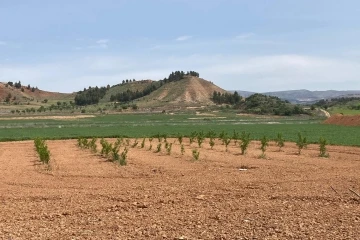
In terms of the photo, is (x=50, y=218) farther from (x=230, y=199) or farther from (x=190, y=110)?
(x=190, y=110)

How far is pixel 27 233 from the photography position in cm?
807

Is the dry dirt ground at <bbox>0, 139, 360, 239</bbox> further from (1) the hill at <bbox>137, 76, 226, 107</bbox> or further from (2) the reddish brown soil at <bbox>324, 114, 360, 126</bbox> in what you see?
(1) the hill at <bbox>137, 76, 226, 107</bbox>

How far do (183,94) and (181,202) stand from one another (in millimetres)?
124881

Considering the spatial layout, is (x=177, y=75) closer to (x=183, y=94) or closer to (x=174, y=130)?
(x=183, y=94)

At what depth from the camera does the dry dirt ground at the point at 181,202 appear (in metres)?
7.98

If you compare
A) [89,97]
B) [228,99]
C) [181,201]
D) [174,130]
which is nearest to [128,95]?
[89,97]

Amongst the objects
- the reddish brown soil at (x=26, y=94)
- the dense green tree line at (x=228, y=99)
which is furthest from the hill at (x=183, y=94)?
the reddish brown soil at (x=26, y=94)

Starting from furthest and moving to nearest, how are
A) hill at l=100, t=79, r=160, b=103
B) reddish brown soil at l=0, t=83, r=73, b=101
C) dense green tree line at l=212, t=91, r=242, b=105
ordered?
hill at l=100, t=79, r=160, b=103, reddish brown soil at l=0, t=83, r=73, b=101, dense green tree line at l=212, t=91, r=242, b=105

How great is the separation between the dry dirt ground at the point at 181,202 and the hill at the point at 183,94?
105 metres

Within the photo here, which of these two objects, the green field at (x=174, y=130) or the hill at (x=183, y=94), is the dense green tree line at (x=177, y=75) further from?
the green field at (x=174, y=130)

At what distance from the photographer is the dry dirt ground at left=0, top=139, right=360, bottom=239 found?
798 centimetres

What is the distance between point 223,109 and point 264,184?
98325mm

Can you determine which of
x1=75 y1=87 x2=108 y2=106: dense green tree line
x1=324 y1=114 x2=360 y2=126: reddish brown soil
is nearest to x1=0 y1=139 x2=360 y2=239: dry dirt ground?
x1=324 y1=114 x2=360 y2=126: reddish brown soil

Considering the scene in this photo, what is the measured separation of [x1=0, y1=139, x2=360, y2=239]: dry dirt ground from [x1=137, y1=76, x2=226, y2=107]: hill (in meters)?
105
